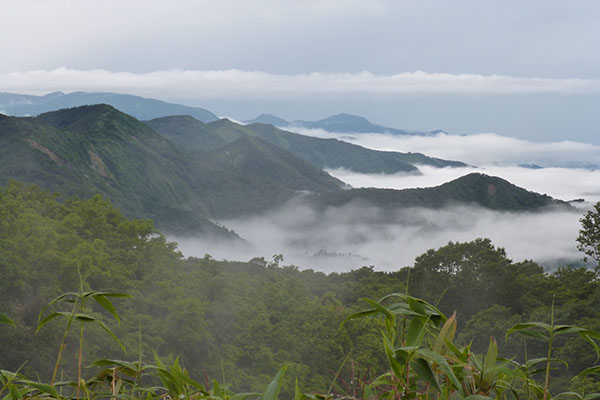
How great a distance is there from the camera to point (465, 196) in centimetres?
17675

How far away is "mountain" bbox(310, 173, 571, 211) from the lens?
171 m

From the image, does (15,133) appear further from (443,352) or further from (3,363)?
(443,352)

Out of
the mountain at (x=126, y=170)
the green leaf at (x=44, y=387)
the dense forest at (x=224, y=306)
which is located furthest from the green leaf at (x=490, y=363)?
the mountain at (x=126, y=170)

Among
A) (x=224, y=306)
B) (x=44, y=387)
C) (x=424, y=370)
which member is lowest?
(x=224, y=306)

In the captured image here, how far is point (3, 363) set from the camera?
61.7 ft

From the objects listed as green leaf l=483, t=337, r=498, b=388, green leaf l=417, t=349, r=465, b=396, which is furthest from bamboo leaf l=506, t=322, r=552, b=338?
green leaf l=417, t=349, r=465, b=396

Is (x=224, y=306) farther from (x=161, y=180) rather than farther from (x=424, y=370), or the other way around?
(x=161, y=180)

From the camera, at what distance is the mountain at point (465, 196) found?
6732 inches

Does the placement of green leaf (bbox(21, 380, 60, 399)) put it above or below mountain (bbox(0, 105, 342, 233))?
above

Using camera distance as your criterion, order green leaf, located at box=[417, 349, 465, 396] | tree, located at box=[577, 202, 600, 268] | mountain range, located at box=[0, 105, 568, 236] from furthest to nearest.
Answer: mountain range, located at box=[0, 105, 568, 236], tree, located at box=[577, 202, 600, 268], green leaf, located at box=[417, 349, 465, 396]

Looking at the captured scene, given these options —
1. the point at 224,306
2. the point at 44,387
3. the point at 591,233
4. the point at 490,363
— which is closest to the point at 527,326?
the point at 490,363

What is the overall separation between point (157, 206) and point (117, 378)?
13953 centimetres

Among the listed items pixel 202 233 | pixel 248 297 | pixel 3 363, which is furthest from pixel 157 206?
pixel 3 363

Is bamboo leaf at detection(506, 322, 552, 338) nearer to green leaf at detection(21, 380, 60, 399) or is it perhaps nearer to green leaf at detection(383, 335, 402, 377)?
green leaf at detection(383, 335, 402, 377)
